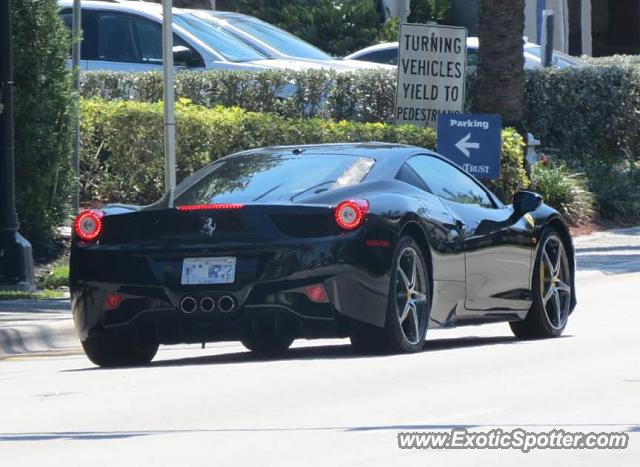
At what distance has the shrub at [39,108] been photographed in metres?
17.0

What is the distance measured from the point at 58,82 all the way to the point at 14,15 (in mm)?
821

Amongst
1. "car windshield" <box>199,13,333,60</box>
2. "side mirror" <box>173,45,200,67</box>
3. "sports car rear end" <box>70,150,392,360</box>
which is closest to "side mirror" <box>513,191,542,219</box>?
"sports car rear end" <box>70,150,392,360</box>

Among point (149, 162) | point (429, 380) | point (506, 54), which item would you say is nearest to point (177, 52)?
point (149, 162)

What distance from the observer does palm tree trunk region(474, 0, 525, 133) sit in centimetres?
2231

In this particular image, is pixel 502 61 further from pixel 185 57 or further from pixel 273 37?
pixel 185 57

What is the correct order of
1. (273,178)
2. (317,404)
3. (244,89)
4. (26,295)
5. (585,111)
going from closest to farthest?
(317,404), (273,178), (26,295), (244,89), (585,111)

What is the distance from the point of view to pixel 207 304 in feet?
32.9

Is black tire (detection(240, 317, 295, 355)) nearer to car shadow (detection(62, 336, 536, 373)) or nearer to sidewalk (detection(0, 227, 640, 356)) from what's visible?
car shadow (detection(62, 336, 536, 373))

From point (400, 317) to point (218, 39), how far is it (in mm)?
13558

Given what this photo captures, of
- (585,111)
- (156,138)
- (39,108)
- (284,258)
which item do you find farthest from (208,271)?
(585,111)

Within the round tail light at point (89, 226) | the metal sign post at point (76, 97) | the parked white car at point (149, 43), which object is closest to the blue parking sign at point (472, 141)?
the metal sign post at point (76, 97)

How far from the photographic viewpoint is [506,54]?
73.8 feet

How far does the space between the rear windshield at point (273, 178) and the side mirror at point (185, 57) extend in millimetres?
11447

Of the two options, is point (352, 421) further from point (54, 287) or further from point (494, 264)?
point (54, 287)
